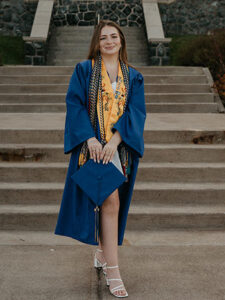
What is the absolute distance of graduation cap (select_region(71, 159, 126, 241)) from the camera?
2967 millimetres

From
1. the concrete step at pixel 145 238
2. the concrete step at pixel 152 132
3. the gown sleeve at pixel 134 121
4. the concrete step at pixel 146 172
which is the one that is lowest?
the concrete step at pixel 145 238

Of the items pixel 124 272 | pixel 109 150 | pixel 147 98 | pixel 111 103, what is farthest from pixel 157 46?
pixel 109 150

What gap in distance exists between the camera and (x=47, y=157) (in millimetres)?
5305

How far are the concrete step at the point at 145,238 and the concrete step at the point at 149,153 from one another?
112 cm

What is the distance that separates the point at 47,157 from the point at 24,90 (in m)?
3.36

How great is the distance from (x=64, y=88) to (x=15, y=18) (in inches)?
369

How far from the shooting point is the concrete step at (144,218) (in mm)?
4488

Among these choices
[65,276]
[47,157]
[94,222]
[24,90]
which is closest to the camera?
[94,222]

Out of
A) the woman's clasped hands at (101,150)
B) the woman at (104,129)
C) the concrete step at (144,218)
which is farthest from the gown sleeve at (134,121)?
the concrete step at (144,218)

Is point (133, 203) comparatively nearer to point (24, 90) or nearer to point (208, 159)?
point (208, 159)

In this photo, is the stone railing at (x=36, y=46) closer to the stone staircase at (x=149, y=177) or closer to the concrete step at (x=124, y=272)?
the stone staircase at (x=149, y=177)

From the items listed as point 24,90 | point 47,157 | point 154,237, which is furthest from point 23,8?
point 154,237

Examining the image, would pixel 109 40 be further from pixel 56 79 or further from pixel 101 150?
pixel 56 79

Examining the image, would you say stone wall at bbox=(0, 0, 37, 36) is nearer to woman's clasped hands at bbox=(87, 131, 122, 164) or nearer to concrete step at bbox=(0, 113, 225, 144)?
concrete step at bbox=(0, 113, 225, 144)
